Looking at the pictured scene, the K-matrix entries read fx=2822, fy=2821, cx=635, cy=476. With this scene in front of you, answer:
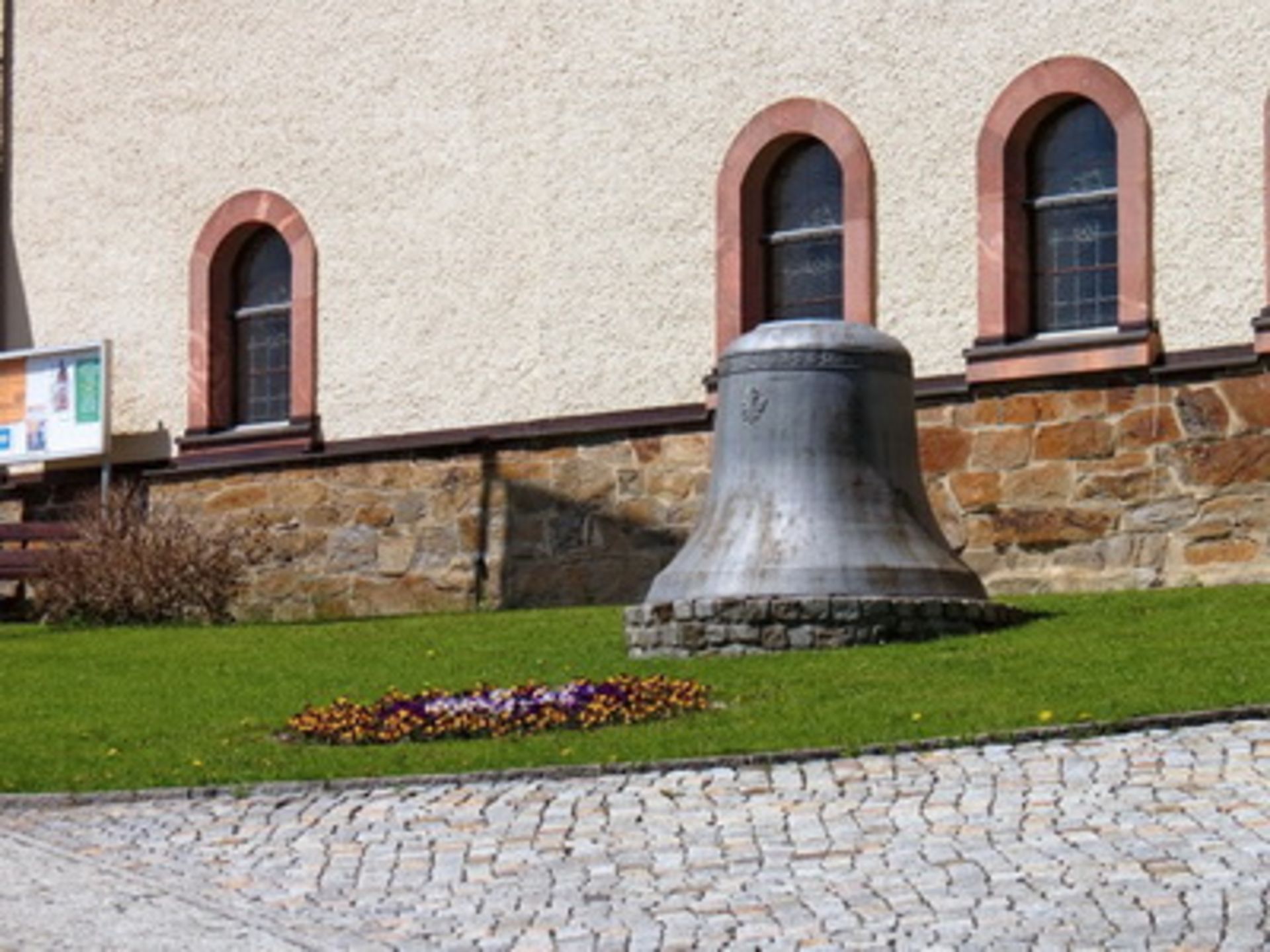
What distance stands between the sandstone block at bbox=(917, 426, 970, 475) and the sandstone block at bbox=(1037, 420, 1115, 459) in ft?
2.16

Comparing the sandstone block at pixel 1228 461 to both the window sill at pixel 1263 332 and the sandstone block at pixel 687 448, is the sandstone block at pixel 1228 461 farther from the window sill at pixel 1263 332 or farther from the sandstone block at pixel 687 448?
the sandstone block at pixel 687 448

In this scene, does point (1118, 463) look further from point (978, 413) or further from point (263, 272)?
point (263, 272)

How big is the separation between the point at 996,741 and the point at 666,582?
17.0ft

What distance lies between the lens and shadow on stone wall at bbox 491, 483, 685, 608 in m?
22.3

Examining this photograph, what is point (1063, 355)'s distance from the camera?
20.0 m

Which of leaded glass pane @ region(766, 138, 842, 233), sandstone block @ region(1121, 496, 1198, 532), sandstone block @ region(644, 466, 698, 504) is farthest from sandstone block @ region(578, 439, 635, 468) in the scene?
sandstone block @ region(1121, 496, 1198, 532)

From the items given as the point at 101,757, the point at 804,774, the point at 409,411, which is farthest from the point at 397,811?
the point at 409,411

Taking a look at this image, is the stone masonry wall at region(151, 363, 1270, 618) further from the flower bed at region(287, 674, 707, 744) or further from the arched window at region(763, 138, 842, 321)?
the flower bed at region(287, 674, 707, 744)

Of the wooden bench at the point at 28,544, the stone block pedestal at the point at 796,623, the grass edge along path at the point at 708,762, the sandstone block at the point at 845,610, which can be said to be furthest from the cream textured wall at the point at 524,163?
the grass edge along path at the point at 708,762

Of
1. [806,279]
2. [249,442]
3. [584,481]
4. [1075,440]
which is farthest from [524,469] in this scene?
[1075,440]

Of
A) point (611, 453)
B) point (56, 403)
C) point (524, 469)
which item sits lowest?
point (524, 469)

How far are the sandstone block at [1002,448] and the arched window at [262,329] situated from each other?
26.9ft

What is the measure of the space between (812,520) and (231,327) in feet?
38.1

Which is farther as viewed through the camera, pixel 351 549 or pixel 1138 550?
pixel 351 549
